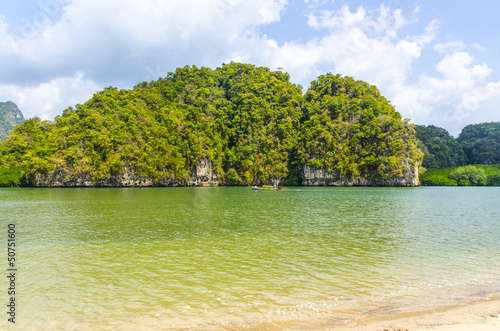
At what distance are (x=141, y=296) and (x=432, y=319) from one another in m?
6.34

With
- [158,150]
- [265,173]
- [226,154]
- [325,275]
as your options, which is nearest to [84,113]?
[158,150]

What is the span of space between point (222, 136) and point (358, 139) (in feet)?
135

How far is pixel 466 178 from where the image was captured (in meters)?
93.1

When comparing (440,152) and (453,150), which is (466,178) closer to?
(440,152)

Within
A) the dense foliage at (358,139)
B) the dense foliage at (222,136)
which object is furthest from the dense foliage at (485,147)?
the dense foliage at (222,136)

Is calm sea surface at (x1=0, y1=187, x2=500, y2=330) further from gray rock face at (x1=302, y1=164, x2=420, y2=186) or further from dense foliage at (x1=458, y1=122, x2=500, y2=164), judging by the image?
dense foliage at (x1=458, y1=122, x2=500, y2=164)

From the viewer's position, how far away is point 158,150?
267 feet

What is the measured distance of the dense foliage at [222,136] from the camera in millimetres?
74500

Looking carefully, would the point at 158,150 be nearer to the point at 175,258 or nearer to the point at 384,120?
the point at 384,120

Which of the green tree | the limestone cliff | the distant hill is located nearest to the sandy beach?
the limestone cliff

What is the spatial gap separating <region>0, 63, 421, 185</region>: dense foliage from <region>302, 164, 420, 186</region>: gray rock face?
1.86 metres

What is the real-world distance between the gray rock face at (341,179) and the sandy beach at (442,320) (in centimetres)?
7683

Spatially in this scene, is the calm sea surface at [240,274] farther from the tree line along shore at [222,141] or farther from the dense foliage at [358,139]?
the dense foliage at [358,139]

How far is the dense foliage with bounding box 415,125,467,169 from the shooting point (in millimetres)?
111062
